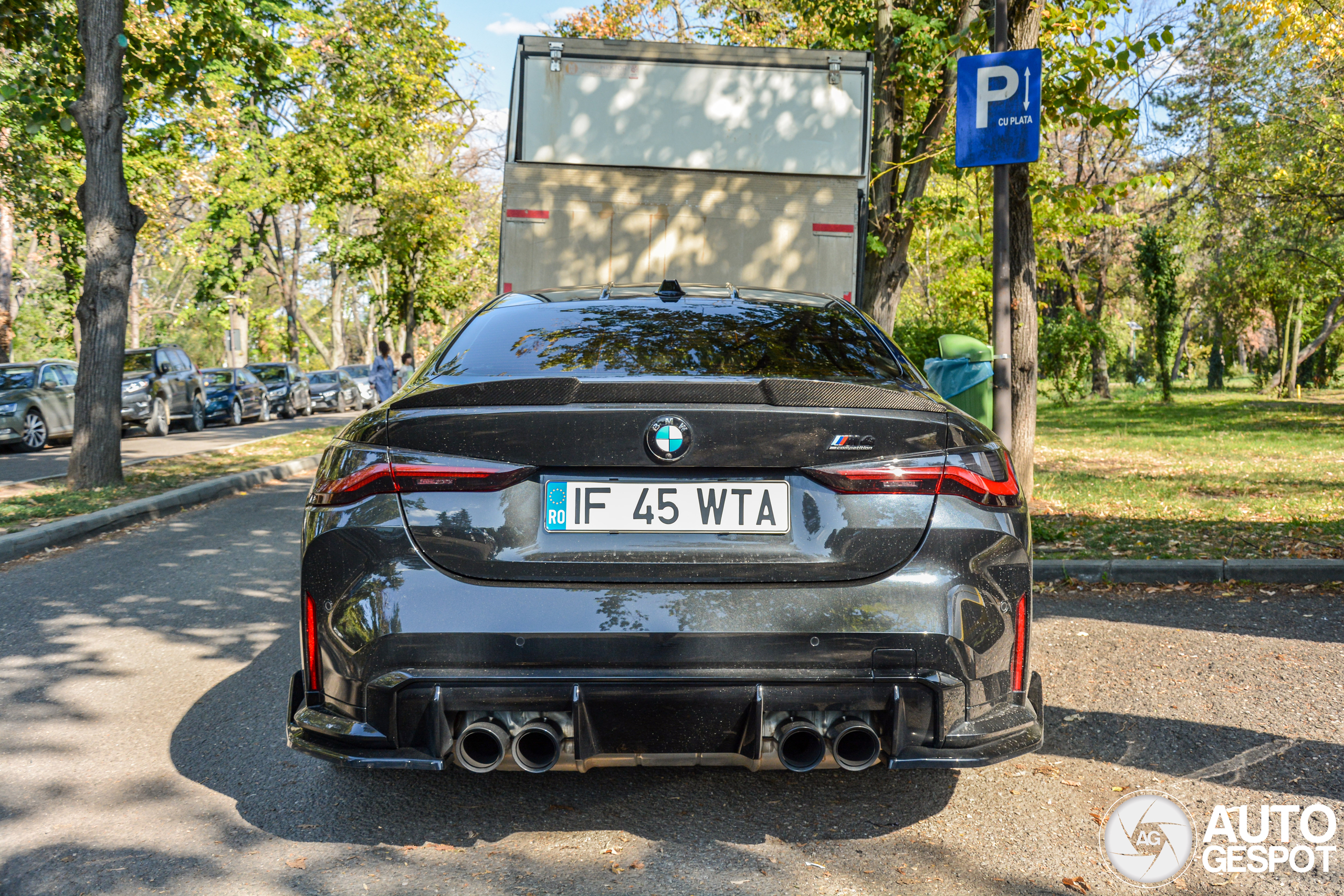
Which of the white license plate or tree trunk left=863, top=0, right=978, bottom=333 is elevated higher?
tree trunk left=863, top=0, right=978, bottom=333

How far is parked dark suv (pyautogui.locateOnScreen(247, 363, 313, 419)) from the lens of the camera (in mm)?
32812

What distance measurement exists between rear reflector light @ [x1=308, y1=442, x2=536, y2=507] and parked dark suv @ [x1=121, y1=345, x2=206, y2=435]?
2168cm

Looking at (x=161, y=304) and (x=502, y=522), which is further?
(x=161, y=304)

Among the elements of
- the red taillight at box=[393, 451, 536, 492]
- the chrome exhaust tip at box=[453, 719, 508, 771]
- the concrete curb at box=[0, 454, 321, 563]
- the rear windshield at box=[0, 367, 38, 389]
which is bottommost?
the concrete curb at box=[0, 454, 321, 563]

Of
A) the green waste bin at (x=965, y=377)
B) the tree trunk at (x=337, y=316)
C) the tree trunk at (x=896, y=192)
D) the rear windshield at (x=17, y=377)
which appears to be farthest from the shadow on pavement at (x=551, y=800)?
the tree trunk at (x=337, y=316)

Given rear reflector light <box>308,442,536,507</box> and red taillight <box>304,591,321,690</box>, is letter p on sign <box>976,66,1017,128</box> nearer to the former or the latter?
rear reflector light <box>308,442,536,507</box>

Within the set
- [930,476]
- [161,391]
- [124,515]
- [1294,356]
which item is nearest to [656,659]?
[930,476]

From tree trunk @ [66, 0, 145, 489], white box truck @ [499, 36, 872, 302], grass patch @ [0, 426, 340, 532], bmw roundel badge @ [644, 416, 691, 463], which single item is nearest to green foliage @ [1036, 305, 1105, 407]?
grass patch @ [0, 426, 340, 532]

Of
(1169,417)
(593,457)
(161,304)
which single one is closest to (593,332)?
(593,457)

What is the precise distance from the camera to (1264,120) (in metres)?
22.4

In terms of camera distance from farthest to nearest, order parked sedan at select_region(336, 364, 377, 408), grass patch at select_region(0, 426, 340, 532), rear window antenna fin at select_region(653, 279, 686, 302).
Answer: parked sedan at select_region(336, 364, 377, 408)
grass patch at select_region(0, 426, 340, 532)
rear window antenna fin at select_region(653, 279, 686, 302)

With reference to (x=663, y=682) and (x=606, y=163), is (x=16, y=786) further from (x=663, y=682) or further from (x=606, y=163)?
(x=606, y=163)

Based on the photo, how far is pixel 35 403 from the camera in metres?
19.1

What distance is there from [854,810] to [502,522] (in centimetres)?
149
